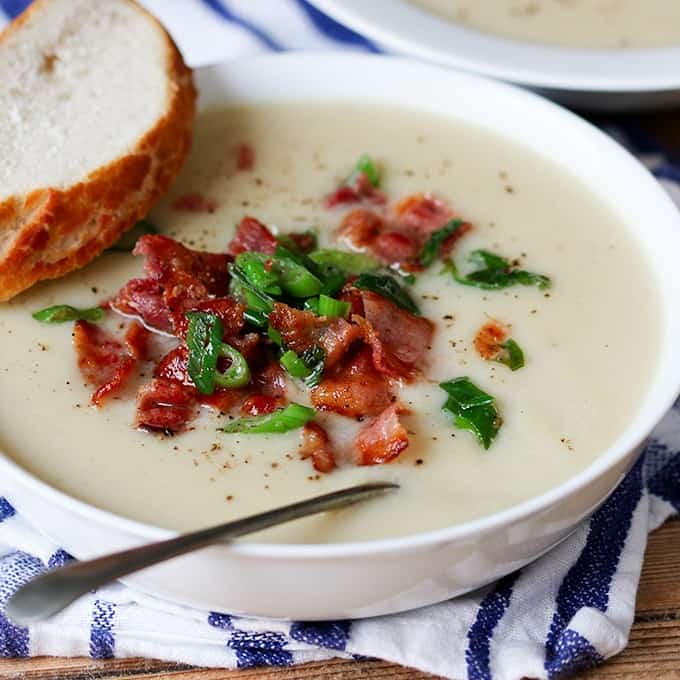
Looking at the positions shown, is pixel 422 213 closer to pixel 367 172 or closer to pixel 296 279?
pixel 367 172

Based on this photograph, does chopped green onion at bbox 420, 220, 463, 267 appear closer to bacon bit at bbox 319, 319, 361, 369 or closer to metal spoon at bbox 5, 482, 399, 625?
bacon bit at bbox 319, 319, 361, 369

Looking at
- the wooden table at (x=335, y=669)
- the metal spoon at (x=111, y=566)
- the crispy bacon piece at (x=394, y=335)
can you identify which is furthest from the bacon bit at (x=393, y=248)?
the wooden table at (x=335, y=669)

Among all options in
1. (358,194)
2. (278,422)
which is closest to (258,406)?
(278,422)

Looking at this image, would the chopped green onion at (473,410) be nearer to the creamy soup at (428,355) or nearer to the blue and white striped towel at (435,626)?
the creamy soup at (428,355)

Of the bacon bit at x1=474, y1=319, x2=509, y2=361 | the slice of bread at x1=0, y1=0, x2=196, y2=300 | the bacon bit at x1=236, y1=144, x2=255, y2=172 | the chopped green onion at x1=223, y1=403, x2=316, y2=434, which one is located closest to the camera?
the chopped green onion at x1=223, y1=403, x2=316, y2=434

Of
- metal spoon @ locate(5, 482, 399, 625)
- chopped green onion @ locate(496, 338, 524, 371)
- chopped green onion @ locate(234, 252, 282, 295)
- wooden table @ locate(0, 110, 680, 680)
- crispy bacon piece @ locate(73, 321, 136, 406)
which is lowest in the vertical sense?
wooden table @ locate(0, 110, 680, 680)

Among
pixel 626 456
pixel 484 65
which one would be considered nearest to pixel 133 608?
pixel 626 456

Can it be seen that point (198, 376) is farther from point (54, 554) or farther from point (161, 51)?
point (161, 51)

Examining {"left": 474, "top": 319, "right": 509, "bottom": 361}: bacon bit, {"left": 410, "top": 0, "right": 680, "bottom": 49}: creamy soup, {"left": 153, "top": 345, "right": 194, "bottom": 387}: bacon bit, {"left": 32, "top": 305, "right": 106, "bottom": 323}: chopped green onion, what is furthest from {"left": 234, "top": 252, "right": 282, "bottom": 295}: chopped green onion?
{"left": 410, "top": 0, "right": 680, "bottom": 49}: creamy soup
